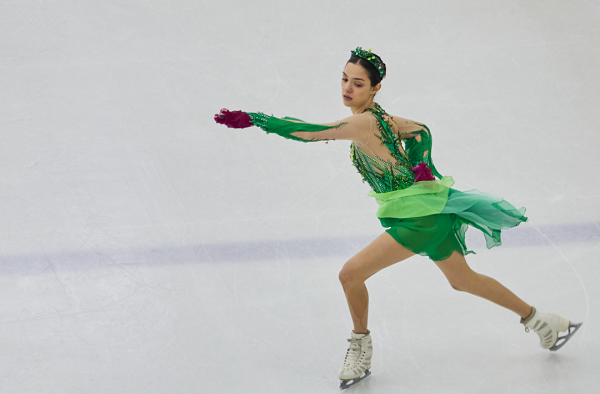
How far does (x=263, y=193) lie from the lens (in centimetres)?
407

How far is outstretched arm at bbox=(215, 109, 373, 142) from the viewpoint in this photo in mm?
2336

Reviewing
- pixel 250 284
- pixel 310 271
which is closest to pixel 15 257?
pixel 250 284

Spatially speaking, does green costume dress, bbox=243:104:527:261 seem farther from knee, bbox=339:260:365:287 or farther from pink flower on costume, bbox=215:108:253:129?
pink flower on costume, bbox=215:108:253:129

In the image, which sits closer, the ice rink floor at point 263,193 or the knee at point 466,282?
→ the knee at point 466,282

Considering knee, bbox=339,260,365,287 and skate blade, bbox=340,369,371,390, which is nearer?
knee, bbox=339,260,365,287

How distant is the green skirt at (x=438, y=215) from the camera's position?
260 centimetres

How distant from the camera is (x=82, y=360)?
2961mm

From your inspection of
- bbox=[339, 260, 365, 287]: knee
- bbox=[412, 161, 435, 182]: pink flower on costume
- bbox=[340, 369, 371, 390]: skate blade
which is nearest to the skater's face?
bbox=[412, 161, 435, 182]: pink flower on costume

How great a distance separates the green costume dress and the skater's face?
0.06m

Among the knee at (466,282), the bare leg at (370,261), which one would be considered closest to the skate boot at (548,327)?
the knee at (466,282)

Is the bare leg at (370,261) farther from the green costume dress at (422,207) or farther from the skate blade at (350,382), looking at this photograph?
the skate blade at (350,382)

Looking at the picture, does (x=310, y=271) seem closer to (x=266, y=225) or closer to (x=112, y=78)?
(x=266, y=225)

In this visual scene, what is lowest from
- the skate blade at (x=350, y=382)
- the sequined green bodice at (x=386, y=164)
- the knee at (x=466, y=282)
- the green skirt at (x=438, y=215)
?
the skate blade at (x=350, y=382)

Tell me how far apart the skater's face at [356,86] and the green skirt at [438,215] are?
15.9 inches
